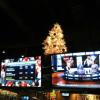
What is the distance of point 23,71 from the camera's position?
6.89 m

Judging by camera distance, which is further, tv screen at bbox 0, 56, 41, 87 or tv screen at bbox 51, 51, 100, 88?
tv screen at bbox 0, 56, 41, 87

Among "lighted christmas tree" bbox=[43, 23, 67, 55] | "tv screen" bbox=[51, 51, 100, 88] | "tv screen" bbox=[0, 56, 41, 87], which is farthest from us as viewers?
"lighted christmas tree" bbox=[43, 23, 67, 55]

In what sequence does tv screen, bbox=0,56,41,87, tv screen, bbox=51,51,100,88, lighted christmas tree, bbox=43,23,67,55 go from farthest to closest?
lighted christmas tree, bbox=43,23,67,55, tv screen, bbox=0,56,41,87, tv screen, bbox=51,51,100,88

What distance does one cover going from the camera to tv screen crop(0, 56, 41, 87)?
21.9ft

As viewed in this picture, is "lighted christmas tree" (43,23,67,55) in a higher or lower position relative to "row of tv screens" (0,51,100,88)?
higher

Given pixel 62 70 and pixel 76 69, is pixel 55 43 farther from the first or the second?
pixel 76 69

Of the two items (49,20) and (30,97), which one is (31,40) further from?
(30,97)

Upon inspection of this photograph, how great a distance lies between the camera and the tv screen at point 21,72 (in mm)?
6688

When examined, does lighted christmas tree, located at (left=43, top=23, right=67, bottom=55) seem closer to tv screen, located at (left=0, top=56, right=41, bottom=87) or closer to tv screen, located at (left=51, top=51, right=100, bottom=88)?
tv screen, located at (left=0, top=56, right=41, bottom=87)

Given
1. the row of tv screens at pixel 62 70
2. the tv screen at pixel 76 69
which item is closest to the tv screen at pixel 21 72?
the row of tv screens at pixel 62 70

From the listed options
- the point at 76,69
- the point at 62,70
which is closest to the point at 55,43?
the point at 62,70

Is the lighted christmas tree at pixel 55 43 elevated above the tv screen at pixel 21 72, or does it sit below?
above

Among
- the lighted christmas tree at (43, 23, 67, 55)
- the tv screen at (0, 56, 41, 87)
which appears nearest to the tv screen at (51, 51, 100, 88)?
the tv screen at (0, 56, 41, 87)

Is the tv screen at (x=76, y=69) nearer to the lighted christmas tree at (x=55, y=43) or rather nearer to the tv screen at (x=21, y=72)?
the tv screen at (x=21, y=72)
